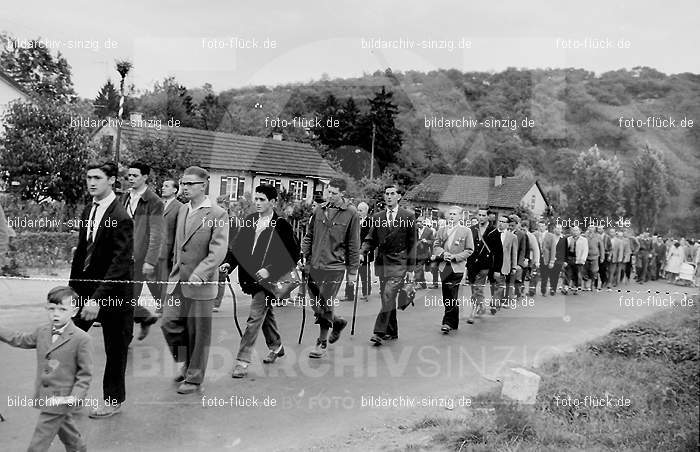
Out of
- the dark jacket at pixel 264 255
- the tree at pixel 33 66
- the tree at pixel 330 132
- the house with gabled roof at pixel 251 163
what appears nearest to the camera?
the dark jacket at pixel 264 255

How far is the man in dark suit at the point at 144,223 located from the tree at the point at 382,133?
4864 centimetres

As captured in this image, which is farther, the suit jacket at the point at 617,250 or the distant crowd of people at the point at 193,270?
the suit jacket at the point at 617,250

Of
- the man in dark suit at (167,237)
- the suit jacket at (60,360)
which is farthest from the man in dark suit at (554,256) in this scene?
the suit jacket at (60,360)

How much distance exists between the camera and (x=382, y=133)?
56.3 metres

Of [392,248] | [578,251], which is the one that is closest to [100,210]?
[392,248]

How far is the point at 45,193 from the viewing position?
19.1 metres

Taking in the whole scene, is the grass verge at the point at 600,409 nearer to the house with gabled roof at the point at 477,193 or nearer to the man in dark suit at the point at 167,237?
the man in dark suit at the point at 167,237

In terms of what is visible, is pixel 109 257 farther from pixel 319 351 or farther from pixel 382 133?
pixel 382 133

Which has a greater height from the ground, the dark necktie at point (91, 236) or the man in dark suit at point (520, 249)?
the dark necktie at point (91, 236)

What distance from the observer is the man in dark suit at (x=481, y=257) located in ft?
34.8

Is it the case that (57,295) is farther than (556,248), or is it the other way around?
(556,248)

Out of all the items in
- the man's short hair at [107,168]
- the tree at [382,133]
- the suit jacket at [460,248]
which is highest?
the tree at [382,133]

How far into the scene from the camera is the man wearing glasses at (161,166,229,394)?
5750 millimetres

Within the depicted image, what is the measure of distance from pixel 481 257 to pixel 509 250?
7.33ft
